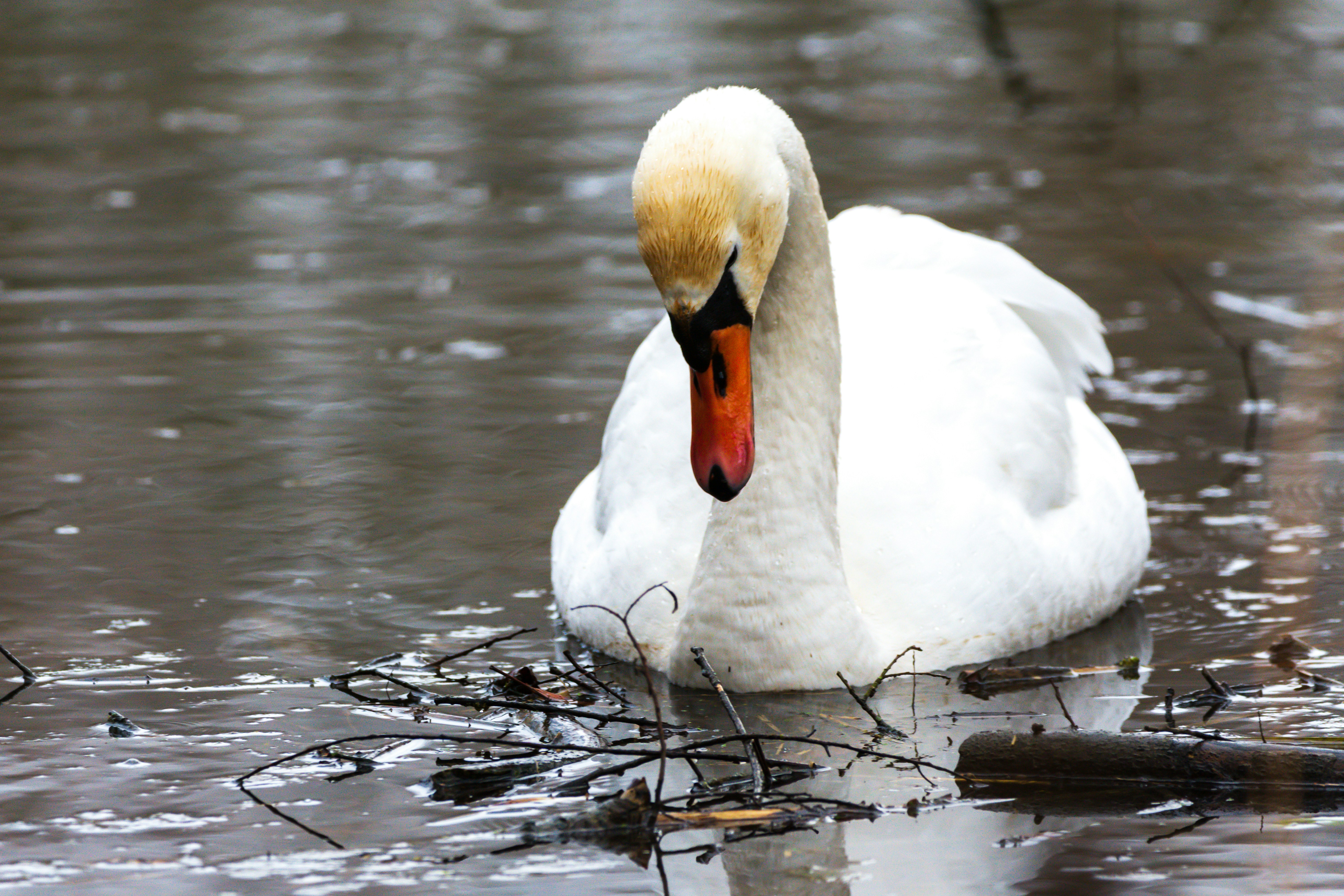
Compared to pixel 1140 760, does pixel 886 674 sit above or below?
below

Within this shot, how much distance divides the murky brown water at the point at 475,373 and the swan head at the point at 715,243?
0.84m

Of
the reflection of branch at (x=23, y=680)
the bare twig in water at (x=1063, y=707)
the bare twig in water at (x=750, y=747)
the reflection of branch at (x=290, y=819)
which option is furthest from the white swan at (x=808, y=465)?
the reflection of branch at (x=23, y=680)

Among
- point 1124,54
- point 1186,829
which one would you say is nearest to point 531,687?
point 1186,829

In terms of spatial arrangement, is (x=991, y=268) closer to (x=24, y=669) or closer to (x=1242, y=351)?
(x=1242, y=351)

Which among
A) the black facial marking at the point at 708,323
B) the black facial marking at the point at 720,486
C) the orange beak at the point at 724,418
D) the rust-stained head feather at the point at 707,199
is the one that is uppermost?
the rust-stained head feather at the point at 707,199

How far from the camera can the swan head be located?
528 cm

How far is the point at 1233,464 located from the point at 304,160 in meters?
8.89

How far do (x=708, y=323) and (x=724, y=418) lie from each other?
0.82 feet

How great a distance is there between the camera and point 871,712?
5.45 metres

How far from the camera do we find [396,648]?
660 cm

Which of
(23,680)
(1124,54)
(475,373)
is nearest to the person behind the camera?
(1124,54)

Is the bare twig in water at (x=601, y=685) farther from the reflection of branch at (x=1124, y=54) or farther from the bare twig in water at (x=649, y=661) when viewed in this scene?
the reflection of branch at (x=1124, y=54)

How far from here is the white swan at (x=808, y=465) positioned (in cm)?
546

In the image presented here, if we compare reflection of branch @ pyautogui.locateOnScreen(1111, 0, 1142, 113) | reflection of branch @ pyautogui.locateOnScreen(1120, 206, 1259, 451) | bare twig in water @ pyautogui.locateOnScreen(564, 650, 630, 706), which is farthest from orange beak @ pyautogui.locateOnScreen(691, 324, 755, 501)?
reflection of branch @ pyautogui.locateOnScreen(1120, 206, 1259, 451)
